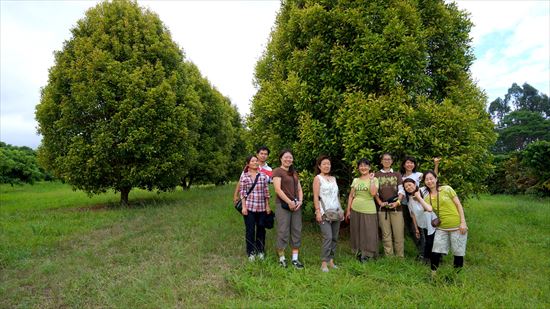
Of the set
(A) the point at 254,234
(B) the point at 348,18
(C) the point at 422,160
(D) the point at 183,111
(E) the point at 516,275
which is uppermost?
(B) the point at 348,18

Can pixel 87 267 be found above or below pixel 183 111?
below

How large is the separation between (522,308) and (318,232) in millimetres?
4487

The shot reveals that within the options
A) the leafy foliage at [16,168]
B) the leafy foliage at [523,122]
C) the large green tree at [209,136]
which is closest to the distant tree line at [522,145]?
the leafy foliage at [523,122]

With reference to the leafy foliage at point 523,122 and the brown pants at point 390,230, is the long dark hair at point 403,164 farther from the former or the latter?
the leafy foliage at point 523,122

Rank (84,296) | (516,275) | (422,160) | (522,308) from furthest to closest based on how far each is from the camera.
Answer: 1. (422,160)
2. (516,275)
3. (84,296)
4. (522,308)

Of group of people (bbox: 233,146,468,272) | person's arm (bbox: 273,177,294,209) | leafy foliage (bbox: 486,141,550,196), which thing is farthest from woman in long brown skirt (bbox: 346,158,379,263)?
leafy foliage (bbox: 486,141,550,196)

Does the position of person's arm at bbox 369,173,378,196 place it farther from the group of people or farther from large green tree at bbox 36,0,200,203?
large green tree at bbox 36,0,200,203

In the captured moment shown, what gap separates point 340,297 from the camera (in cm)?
464

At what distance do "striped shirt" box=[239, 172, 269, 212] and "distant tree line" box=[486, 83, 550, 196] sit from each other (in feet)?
18.0

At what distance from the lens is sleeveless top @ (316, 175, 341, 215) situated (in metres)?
5.78

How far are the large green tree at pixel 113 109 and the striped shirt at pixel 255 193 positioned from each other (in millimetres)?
6134

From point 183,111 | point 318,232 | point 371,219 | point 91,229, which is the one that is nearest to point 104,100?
point 183,111

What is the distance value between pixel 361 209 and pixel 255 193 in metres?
1.78

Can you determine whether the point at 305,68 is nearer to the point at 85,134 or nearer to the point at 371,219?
the point at 371,219
